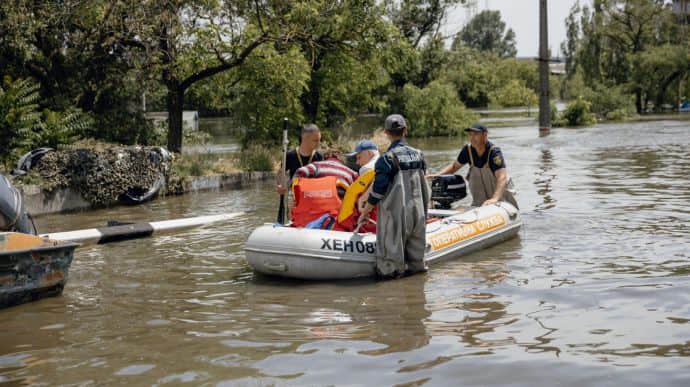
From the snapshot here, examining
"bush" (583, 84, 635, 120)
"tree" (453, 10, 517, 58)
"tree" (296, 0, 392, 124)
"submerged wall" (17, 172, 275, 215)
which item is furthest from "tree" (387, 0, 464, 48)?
"tree" (453, 10, 517, 58)

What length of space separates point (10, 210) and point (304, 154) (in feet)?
11.2

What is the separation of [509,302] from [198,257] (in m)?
4.59

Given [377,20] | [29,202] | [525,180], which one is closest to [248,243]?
[29,202]

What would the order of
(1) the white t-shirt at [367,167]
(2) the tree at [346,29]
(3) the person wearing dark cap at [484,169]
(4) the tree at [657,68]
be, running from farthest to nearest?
1. (4) the tree at [657,68]
2. (2) the tree at [346,29]
3. (3) the person wearing dark cap at [484,169]
4. (1) the white t-shirt at [367,167]

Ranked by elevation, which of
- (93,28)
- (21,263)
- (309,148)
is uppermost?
(93,28)

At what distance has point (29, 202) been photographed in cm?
1520

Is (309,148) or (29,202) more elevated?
(309,148)

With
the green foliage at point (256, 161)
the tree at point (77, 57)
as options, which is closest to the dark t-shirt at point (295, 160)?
the tree at point (77, 57)

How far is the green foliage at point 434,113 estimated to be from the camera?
41312 mm

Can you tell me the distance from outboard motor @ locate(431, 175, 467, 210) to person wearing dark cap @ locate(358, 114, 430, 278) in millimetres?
3183

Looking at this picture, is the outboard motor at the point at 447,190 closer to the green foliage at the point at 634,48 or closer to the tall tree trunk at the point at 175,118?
the tall tree trunk at the point at 175,118

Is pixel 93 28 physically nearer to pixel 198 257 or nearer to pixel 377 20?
A: pixel 377 20

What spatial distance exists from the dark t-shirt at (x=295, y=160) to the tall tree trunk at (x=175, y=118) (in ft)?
36.8

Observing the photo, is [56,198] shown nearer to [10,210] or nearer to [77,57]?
[77,57]
